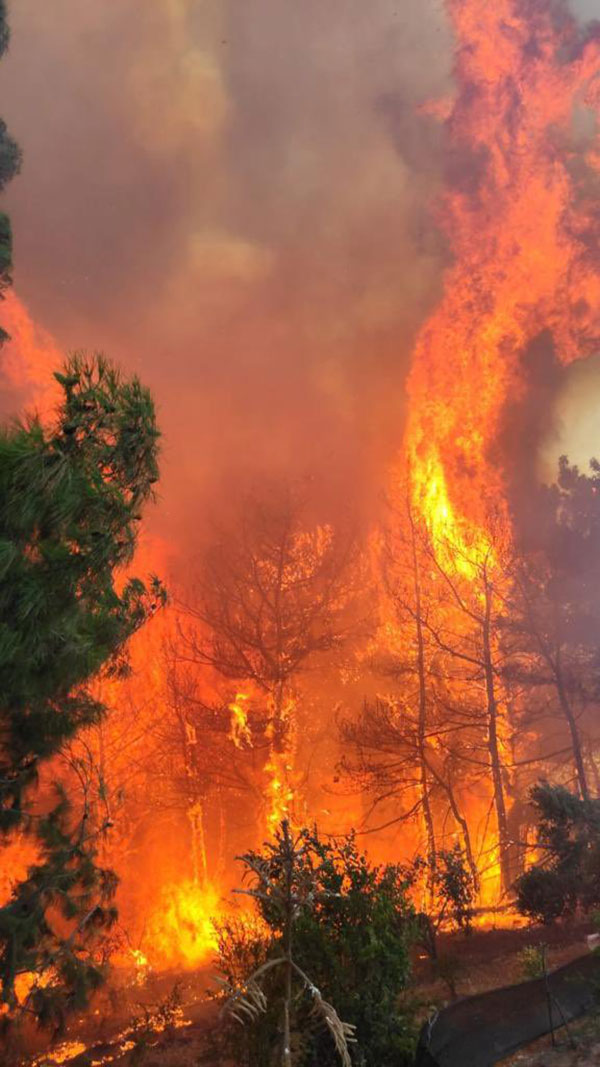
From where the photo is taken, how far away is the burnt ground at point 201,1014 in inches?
409

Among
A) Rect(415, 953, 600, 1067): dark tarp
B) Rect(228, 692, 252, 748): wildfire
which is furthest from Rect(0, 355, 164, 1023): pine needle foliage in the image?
Rect(228, 692, 252, 748): wildfire

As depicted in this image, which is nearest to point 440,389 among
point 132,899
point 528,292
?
point 528,292

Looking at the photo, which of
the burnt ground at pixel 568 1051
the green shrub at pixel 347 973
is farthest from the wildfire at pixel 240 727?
the green shrub at pixel 347 973

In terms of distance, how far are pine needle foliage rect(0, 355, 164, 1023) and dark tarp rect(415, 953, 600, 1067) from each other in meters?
4.98

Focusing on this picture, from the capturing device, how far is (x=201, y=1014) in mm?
13148

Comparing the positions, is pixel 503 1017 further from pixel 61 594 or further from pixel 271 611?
pixel 271 611

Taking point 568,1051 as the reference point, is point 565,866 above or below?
above

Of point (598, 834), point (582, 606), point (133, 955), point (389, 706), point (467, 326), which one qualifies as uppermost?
point (467, 326)

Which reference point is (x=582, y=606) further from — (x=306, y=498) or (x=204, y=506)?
(x=204, y=506)

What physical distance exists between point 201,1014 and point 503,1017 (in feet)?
25.1

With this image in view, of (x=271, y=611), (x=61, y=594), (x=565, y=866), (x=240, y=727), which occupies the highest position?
(x=271, y=611)

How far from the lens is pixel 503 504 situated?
26922mm

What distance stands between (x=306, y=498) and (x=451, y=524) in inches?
255

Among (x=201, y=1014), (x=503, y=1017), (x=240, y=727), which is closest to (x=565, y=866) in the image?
(x=503, y=1017)
